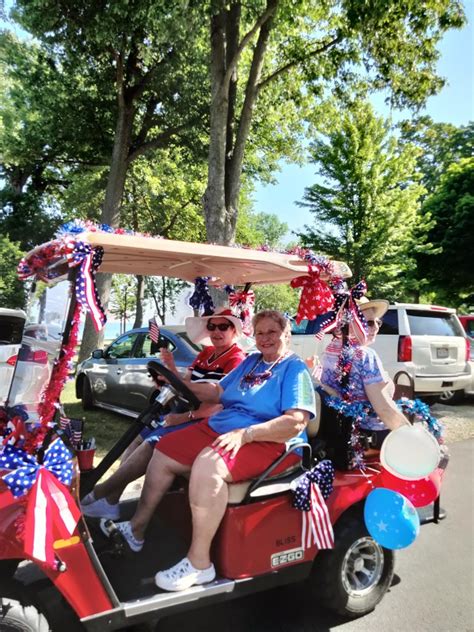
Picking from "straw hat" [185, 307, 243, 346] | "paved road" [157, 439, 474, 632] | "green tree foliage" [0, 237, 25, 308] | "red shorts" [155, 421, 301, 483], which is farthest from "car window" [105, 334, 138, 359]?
"green tree foliage" [0, 237, 25, 308]

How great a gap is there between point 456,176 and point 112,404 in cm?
1883

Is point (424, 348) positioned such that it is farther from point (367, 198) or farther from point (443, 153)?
point (443, 153)

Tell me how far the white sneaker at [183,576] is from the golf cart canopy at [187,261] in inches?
57.9

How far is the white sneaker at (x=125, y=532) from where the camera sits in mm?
2453

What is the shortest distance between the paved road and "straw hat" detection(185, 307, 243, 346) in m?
1.82

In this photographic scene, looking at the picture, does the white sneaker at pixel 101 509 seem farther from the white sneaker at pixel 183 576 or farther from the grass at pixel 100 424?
the grass at pixel 100 424

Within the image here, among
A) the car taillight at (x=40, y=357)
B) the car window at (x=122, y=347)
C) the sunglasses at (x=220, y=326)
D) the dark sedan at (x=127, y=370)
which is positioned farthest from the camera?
the car window at (x=122, y=347)

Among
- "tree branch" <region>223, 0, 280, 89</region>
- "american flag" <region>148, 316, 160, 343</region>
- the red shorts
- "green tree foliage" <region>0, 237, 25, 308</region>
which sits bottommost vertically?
the red shorts

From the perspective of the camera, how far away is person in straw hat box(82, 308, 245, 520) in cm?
295

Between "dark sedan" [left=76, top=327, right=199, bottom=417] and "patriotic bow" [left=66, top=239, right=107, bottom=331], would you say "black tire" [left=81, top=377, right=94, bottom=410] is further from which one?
"patriotic bow" [left=66, top=239, right=107, bottom=331]

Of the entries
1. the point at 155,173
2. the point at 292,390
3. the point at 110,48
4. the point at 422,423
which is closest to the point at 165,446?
the point at 292,390

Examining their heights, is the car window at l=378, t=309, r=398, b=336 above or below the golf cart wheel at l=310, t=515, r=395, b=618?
above

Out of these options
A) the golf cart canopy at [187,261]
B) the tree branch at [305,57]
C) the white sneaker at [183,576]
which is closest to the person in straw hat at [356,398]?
the golf cart canopy at [187,261]

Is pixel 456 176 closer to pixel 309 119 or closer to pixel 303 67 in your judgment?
pixel 309 119
